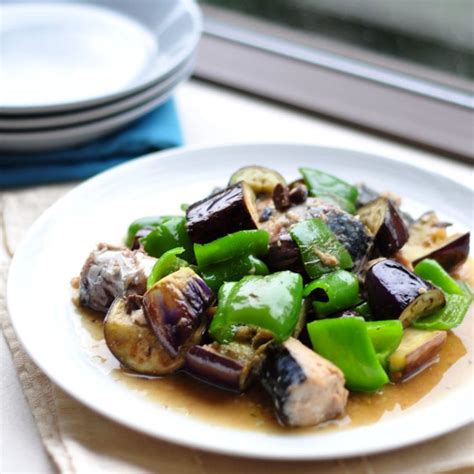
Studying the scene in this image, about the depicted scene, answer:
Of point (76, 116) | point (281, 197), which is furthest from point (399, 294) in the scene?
point (76, 116)

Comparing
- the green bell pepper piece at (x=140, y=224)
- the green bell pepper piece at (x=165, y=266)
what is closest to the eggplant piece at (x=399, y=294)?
the green bell pepper piece at (x=165, y=266)

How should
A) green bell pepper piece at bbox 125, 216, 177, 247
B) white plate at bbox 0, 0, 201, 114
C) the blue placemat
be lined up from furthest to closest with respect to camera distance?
white plate at bbox 0, 0, 201, 114
the blue placemat
green bell pepper piece at bbox 125, 216, 177, 247

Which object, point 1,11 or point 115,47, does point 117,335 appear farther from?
point 1,11

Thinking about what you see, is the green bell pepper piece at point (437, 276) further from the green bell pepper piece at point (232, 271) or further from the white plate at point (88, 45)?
the white plate at point (88, 45)

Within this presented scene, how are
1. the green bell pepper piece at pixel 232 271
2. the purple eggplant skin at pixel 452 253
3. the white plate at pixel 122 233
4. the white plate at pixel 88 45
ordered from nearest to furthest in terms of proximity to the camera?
the white plate at pixel 122 233, the green bell pepper piece at pixel 232 271, the purple eggplant skin at pixel 452 253, the white plate at pixel 88 45

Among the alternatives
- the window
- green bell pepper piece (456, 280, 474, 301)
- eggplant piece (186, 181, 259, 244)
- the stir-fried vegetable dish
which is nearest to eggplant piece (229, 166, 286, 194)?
the stir-fried vegetable dish

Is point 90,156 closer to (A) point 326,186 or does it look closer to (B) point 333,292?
(A) point 326,186

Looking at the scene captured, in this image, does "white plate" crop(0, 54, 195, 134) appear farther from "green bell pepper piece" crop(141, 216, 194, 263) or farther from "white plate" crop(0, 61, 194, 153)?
"green bell pepper piece" crop(141, 216, 194, 263)
